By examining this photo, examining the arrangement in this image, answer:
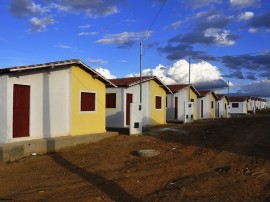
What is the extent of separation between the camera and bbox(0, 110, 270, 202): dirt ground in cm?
768

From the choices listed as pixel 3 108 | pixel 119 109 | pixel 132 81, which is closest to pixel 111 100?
pixel 119 109

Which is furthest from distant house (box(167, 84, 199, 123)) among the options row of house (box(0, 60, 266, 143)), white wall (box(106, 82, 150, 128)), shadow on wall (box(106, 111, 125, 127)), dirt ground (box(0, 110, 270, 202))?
dirt ground (box(0, 110, 270, 202))

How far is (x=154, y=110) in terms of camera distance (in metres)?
26.4

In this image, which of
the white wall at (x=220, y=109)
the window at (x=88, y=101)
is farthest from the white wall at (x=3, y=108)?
the white wall at (x=220, y=109)

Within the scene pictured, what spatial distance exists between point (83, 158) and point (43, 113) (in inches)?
133

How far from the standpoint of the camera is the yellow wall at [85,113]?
640 inches

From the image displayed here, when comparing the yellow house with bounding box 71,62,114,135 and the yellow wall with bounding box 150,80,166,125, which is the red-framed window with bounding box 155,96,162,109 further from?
the yellow house with bounding box 71,62,114,135

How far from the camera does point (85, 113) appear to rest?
17.0 meters

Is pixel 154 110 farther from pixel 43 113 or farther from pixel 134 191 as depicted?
pixel 134 191

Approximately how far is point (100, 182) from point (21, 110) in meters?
6.18

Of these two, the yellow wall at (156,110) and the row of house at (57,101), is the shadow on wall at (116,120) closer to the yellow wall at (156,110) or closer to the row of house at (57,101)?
the row of house at (57,101)

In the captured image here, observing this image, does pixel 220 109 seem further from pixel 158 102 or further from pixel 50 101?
pixel 50 101

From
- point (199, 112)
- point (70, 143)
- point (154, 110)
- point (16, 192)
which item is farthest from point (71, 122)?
point (199, 112)

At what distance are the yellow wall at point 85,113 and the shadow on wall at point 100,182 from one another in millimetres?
4039
